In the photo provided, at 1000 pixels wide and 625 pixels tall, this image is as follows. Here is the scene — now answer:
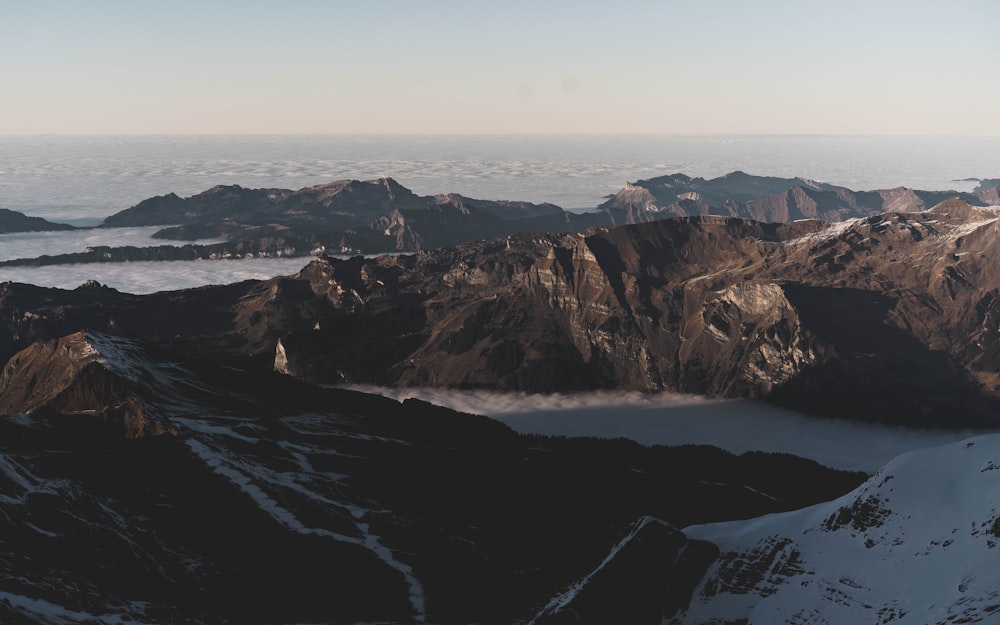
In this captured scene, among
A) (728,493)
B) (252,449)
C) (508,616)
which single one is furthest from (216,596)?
(728,493)

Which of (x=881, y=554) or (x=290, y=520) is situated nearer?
(x=881, y=554)

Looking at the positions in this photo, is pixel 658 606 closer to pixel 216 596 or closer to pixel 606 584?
pixel 606 584

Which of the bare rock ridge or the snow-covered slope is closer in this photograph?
the snow-covered slope

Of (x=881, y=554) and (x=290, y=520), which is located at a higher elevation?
(x=881, y=554)

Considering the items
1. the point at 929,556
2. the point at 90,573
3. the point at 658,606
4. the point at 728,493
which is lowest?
the point at 728,493
